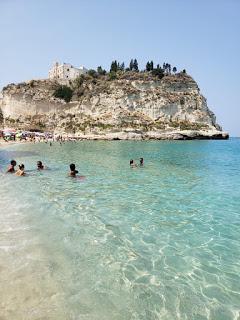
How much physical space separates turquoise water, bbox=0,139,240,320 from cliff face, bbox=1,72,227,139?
99.0 meters

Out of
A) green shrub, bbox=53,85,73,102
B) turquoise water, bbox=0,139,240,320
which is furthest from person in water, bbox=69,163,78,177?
green shrub, bbox=53,85,73,102

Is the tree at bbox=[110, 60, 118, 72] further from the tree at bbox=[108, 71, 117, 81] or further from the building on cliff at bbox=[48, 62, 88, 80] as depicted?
the building on cliff at bbox=[48, 62, 88, 80]

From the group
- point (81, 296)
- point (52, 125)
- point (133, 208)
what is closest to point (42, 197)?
point (133, 208)

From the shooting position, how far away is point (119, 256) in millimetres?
8812

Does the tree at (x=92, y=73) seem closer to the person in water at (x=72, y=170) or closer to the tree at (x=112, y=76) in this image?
the tree at (x=112, y=76)

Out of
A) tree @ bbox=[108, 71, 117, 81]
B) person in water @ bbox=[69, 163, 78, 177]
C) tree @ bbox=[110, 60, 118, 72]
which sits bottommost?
person in water @ bbox=[69, 163, 78, 177]

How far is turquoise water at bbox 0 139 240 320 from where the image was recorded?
6359mm

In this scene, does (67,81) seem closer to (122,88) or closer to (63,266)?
(122,88)

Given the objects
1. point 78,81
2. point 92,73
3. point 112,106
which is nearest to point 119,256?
point 112,106

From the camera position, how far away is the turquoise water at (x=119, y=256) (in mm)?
6359

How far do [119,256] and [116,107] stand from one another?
Result: 387ft

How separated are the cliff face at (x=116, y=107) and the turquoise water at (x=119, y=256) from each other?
99.0m

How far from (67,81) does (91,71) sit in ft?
41.1

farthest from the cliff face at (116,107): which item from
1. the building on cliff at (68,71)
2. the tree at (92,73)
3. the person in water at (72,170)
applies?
the person in water at (72,170)
